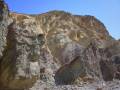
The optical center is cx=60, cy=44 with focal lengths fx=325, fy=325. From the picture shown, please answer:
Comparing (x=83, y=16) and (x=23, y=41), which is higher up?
(x=83, y=16)

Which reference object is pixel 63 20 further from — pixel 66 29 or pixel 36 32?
pixel 36 32

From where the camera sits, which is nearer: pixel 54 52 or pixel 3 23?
pixel 3 23

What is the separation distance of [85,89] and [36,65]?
1038 cm

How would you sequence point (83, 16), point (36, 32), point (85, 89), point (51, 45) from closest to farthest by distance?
point (36, 32), point (85, 89), point (51, 45), point (83, 16)

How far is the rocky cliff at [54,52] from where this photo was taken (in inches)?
305

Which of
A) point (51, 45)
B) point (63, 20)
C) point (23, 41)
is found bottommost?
point (23, 41)

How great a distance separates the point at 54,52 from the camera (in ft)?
143

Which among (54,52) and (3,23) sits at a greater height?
(54,52)

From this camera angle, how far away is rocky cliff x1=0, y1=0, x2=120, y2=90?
775 centimetres

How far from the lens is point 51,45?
145 feet

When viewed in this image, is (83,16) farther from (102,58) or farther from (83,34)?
(102,58)

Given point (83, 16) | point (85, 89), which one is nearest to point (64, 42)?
point (83, 16)

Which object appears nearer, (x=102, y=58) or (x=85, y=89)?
(x=85, y=89)

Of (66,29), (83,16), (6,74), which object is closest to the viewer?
(6,74)
